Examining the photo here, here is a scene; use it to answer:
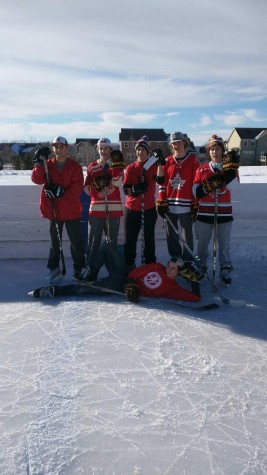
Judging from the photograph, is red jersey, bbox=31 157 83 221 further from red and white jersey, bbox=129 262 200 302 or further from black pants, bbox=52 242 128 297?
red and white jersey, bbox=129 262 200 302

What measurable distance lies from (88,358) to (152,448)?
0.87 meters

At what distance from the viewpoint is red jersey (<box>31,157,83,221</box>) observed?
3664 millimetres

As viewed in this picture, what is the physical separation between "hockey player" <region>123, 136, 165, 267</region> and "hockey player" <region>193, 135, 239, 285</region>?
0.43 m

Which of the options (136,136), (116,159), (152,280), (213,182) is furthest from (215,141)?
(136,136)

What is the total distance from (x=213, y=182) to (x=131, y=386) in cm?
199

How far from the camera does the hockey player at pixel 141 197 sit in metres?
3.62

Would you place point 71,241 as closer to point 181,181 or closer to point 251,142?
point 181,181

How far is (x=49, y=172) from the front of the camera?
12.1ft

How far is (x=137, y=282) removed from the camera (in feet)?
11.5

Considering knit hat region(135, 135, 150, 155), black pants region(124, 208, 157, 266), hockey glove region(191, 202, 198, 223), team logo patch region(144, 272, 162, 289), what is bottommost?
team logo patch region(144, 272, 162, 289)

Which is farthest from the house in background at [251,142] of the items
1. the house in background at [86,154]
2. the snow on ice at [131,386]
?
the snow on ice at [131,386]

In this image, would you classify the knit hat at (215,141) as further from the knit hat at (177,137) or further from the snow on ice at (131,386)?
the snow on ice at (131,386)

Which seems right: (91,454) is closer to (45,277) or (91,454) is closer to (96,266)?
(96,266)

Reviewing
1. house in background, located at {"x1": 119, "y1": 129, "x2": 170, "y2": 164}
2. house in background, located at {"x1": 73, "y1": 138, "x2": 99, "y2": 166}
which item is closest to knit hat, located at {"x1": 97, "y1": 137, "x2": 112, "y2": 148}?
house in background, located at {"x1": 73, "y1": 138, "x2": 99, "y2": 166}
